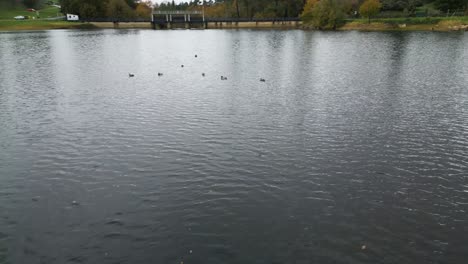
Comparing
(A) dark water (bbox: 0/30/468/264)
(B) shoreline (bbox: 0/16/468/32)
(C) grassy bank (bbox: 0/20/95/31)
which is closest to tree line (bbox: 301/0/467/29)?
(B) shoreline (bbox: 0/16/468/32)

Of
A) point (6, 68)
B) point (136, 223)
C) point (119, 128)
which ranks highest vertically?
point (6, 68)

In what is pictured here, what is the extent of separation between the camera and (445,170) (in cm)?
2428

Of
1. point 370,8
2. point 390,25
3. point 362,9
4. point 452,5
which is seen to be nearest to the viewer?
point 390,25

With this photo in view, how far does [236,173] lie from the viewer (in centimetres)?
2408

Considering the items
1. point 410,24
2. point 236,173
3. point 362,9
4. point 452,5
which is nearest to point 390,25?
point 410,24

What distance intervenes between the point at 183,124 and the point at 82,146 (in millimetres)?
9340

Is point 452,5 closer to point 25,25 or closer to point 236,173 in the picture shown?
point 236,173

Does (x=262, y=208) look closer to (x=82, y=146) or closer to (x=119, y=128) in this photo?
(x=82, y=146)

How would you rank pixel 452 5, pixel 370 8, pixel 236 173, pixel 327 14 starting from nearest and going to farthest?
pixel 236 173
pixel 452 5
pixel 370 8
pixel 327 14

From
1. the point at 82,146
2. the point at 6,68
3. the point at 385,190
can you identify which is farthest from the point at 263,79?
the point at 6,68

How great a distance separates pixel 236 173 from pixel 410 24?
170m

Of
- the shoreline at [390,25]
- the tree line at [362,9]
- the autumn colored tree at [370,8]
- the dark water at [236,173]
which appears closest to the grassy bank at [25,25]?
the shoreline at [390,25]

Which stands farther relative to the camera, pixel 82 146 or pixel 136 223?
pixel 82 146

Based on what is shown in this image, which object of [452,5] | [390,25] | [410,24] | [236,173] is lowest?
[236,173]
